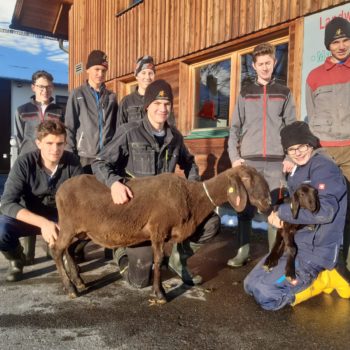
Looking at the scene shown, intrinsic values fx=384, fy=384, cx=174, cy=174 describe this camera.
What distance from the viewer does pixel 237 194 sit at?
11.4ft

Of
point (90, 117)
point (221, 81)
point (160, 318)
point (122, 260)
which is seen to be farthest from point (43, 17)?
point (160, 318)

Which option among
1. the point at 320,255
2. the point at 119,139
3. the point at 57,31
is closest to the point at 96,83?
the point at 119,139

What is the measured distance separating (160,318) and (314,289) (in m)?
1.48

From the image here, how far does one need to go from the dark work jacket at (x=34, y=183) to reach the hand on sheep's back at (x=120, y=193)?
1.00 meters

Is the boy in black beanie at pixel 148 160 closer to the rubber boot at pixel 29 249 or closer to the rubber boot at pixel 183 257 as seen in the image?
the rubber boot at pixel 183 257

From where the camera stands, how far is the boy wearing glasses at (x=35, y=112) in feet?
17.4

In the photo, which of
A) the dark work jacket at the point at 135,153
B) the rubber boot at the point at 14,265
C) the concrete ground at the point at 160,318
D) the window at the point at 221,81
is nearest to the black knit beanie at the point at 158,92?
the dark work jacket at the point at 135,153

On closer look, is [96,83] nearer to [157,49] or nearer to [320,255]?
[320,255]

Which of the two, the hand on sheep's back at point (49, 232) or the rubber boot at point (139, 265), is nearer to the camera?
the hand on sheep's back at point (49, 232)

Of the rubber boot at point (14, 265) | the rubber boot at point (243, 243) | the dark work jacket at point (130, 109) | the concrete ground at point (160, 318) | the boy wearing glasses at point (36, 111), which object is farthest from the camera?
the boy wearing glasses at point (36, 111)

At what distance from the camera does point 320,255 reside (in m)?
3.43

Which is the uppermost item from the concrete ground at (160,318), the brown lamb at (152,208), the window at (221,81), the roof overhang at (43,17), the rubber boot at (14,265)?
the roof overhang at (43,17)

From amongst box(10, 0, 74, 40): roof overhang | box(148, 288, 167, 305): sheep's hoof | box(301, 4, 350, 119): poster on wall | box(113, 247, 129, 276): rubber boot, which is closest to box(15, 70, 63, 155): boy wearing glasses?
box(113, 247, 129, 276): rubber boot

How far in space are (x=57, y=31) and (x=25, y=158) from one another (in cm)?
1325
